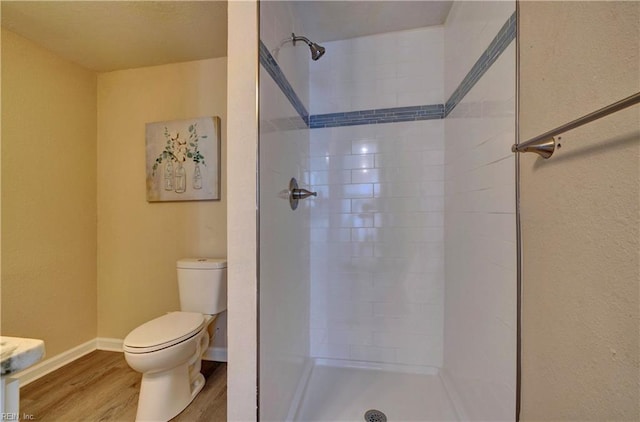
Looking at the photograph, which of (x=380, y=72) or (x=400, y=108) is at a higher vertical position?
(x=380, y=72)

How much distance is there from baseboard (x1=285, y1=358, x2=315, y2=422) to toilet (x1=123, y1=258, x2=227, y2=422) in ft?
1.98

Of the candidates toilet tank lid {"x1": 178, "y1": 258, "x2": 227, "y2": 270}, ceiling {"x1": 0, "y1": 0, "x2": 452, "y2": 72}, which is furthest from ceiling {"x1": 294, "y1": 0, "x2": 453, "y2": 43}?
toilet tank lid {"x1": 178, "y1": 258, "x2": 227, "y2": 270}

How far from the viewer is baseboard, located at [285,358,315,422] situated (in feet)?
4.11

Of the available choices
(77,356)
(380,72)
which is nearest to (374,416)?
(380,72)

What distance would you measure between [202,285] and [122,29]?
66.9 inches

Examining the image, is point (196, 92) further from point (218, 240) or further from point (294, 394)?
point (294, 394)

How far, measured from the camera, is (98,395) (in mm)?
1446

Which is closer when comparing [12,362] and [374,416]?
[12,362]

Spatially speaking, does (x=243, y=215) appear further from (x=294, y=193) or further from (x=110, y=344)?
(x=110, y=344)

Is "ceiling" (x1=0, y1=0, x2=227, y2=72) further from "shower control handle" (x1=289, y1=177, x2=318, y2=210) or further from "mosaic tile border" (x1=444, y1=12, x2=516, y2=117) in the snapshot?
"mosaic tile border" (x1=444, y1=12, x2=516, y2=117)

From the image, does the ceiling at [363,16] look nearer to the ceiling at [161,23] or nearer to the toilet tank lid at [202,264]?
the ceiling at [161,23]
